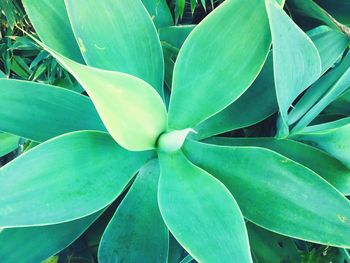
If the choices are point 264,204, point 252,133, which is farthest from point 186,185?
point 252,133

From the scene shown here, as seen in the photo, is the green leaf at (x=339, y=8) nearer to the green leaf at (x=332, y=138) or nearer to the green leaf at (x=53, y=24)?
the green leaf at (x=332, y=138)

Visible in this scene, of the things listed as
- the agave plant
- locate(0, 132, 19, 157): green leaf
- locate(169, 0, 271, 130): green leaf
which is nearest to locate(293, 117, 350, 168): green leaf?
the agave plant

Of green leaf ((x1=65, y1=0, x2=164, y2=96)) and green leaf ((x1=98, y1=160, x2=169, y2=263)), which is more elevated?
green leaf ((x1=65, y1=0, x2=164, y2=96))

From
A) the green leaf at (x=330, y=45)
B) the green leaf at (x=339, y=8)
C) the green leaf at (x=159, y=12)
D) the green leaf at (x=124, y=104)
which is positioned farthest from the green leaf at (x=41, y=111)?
the green leaf at (x=339, y=8)

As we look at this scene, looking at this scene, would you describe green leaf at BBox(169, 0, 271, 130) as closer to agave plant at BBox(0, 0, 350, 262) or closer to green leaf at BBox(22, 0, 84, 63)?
agave plant at BBox(0, 0, 350, 262)

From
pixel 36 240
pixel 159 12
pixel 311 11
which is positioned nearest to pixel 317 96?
pixel 311 11

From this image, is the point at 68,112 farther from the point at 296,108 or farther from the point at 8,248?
the point at 296,108
